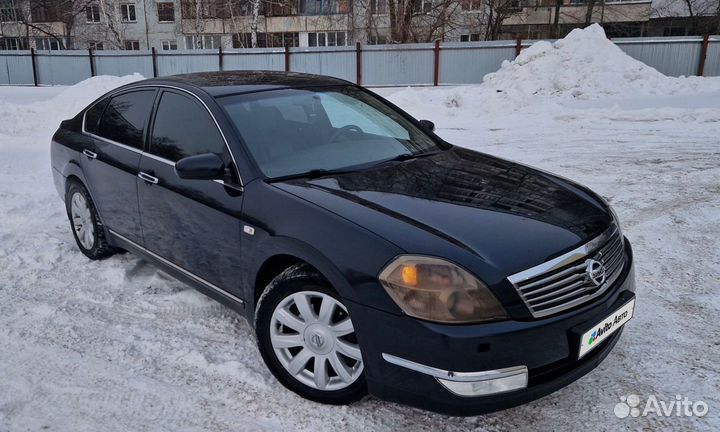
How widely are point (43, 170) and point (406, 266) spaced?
292 inches

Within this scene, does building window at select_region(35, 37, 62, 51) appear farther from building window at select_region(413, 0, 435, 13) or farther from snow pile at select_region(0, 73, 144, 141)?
snow pile at select_region(0, 73, 144, 141)

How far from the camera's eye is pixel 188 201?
3.44m

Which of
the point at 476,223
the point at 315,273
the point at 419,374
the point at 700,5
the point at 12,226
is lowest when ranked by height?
the point at 12,226

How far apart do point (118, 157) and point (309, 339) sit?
7.60 ft

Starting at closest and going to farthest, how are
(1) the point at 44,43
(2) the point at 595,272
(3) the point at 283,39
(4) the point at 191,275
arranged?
(2) the point at 595,272 < (4) the point at 191,275 < (3) the point at 283,39 < (1) the point at 44,43

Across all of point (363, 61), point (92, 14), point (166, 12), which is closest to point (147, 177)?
point (363, 61)

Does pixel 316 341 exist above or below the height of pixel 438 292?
below

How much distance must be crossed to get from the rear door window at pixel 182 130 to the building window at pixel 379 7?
77.1ft

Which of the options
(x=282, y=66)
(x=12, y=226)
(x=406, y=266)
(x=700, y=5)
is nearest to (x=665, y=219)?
(x=406, y=266)

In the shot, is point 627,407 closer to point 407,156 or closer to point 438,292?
point 438,292

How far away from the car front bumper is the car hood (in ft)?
0.94

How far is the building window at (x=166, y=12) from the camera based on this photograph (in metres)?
40.3

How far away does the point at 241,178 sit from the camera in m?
3.14

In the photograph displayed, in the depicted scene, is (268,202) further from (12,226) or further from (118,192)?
(12,226)
